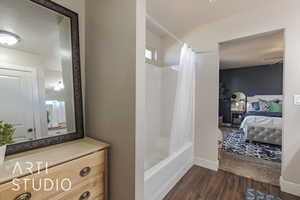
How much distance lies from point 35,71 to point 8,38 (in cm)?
26

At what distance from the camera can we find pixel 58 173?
0.88m

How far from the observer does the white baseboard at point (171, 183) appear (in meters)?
1.67

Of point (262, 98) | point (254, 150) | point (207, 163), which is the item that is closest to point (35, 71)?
point (207, 163)

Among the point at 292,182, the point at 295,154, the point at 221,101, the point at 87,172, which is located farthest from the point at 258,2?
the point at 221,101

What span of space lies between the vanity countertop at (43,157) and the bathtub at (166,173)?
70 centimetres

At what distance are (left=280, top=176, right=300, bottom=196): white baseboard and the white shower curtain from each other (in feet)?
4.36

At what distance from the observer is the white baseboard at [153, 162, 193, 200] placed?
1.67 m

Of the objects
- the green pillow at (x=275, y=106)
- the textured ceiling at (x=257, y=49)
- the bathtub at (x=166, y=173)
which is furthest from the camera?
the green pillow at (x=275, y=106)

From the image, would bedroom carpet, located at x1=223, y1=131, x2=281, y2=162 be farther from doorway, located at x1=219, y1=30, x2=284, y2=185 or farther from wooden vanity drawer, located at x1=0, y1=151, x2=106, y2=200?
wooden vanity drawer, located at x1=0, y1=151, x2=106, y2=200

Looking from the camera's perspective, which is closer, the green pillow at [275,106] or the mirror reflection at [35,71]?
the mirror reflection at [35,71]

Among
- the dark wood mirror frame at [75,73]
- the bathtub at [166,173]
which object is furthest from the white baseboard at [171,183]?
the dark wood mirror frame at [75,73]

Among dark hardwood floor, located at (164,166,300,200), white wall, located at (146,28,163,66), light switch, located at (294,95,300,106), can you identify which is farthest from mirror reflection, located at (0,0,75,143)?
light switch, located at (294,95,300,106)

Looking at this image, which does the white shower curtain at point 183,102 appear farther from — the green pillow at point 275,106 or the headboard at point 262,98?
the headboard at point 262,98

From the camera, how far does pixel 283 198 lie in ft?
5.61
